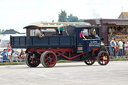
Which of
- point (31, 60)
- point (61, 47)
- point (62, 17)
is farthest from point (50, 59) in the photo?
point (62, 17)

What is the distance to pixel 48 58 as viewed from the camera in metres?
22.4

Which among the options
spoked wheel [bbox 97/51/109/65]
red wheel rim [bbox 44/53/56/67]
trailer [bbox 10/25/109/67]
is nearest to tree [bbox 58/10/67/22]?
trailer [bbox 10/25/109/67]

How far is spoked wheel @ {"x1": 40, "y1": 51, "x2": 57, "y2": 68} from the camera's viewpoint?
2212 cm

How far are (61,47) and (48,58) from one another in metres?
1.43

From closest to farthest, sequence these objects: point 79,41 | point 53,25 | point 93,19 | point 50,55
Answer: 1. point 50,55
2. point 79,41
3. point 53,25
4. point 93,19

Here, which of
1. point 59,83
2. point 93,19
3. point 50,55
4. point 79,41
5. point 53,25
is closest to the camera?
point 59,83

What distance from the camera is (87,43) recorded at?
24.2 m

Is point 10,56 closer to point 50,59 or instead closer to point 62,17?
point 50,59

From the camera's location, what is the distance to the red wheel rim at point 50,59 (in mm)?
22375

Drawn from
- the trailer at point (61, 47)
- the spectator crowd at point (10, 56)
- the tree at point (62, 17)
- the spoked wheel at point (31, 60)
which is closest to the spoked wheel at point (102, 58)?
the trailer at point (61, 47)

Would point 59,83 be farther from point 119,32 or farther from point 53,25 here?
point 119,32

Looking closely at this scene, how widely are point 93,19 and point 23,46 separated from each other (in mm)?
16242

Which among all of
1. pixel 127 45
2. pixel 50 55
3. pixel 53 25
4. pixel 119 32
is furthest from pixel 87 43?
pixel 119 32

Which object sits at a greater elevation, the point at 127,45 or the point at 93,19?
the point at 93,19
